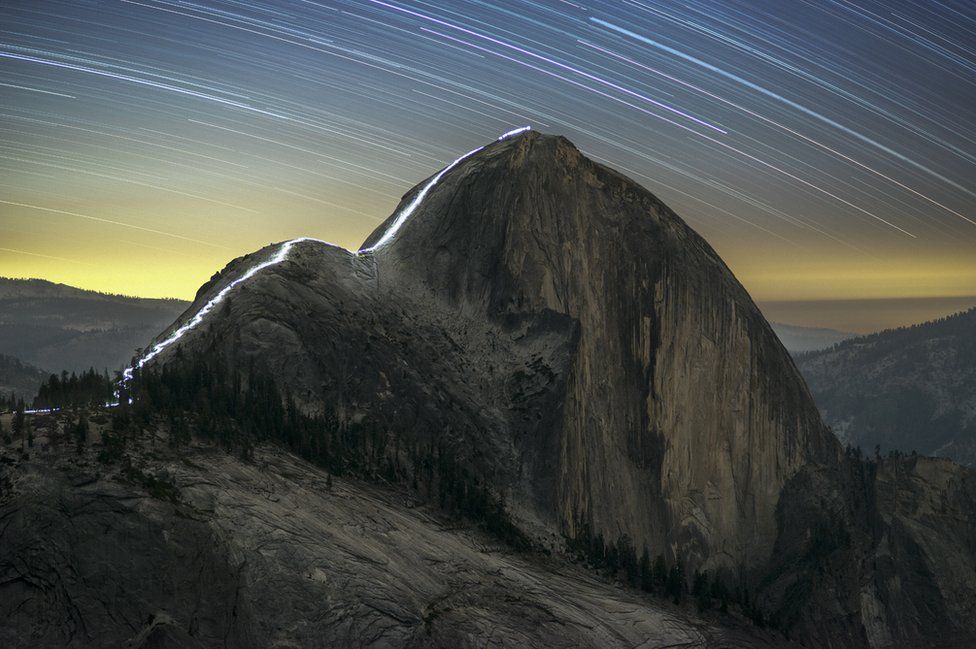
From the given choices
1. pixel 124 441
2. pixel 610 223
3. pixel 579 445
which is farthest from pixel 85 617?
pixel 610 223

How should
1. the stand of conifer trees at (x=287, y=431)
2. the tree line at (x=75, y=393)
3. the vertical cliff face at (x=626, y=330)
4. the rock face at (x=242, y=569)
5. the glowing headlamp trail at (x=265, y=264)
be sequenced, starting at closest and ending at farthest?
the rock face at (x=242, y=569) → the stand of conifer trees at (x=287, y=431) → the tree line at (x=75, y=393) → the glowing headlamp trail at (x=265, y=264) → the vertical cliff face at (x=626, y=330)

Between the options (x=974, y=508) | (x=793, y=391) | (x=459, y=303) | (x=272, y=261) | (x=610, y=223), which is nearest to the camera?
(x=272, y=261)

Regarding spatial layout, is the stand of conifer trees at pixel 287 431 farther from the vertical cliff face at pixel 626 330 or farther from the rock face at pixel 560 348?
the vertical cliff face at pixel 626 330

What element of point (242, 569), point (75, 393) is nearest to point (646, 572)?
point (242, 569)

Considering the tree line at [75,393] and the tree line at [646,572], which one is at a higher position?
the tree line at [75,393]

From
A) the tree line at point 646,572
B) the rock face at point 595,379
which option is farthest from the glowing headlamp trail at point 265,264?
the tree line at point 646,572

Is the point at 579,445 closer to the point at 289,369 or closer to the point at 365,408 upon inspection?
the point at 365,408

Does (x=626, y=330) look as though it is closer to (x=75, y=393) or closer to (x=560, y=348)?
(x=560, y=348)
